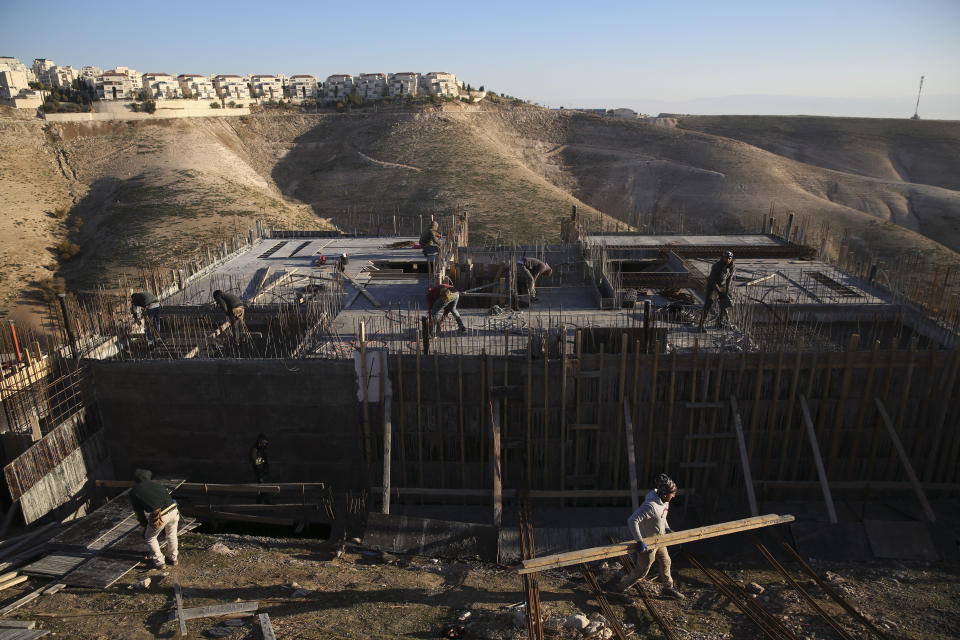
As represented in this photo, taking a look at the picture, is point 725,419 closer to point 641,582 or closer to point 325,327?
point 641,582

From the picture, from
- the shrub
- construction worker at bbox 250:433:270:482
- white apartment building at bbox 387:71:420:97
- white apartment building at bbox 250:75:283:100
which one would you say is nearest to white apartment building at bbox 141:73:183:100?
white apartment building at bbox 250:75:283:100

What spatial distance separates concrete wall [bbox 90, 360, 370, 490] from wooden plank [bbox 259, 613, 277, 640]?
408cm

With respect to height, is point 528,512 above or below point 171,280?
below

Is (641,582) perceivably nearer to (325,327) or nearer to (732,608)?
(732,608)

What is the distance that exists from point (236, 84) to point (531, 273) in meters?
86.4

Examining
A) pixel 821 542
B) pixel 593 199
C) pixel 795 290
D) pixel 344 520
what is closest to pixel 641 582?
pixel 821 542

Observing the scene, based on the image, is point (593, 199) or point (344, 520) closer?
point (344, 520)

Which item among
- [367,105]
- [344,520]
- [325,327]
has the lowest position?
[344,520]

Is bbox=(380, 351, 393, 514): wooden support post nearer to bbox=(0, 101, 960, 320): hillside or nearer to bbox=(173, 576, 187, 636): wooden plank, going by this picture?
bbox=(173, 576, 187, 636): wooden plank

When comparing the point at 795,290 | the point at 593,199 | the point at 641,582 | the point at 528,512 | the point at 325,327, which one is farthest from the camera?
the point at 593,199

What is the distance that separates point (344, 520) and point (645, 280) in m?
9.33

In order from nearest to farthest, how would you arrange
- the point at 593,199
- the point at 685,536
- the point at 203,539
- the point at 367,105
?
the point at 685,536, the point at 203,539, the point at 593,199, the point at 367,105

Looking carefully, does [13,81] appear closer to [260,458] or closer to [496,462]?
[260,458]

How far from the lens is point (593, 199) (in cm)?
5306
